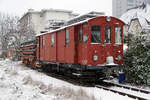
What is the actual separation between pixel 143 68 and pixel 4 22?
3856 cm

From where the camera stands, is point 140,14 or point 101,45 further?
point 140,14

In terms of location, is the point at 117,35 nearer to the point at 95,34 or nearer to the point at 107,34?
the point at 107,34

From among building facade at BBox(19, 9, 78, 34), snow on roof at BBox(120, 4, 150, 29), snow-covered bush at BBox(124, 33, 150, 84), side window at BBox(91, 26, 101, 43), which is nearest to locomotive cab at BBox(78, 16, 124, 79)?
side window at BBox(91, 26, 101, 43)

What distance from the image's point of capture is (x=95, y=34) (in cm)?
1246

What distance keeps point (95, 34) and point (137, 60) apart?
2646 millimetres

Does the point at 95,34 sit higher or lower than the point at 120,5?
lower

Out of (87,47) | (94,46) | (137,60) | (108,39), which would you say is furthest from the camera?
(108,39)

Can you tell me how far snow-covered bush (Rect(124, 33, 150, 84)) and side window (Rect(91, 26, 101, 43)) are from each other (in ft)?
7.08

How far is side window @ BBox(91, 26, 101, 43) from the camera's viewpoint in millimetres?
12355

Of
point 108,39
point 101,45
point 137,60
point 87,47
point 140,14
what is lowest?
point 137,60

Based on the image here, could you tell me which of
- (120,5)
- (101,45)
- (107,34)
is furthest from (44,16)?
(120,5)

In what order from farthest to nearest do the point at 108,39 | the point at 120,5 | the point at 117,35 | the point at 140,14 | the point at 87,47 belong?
the point at 120,5 → the point at 140,14 → the point at 117,35 → the point at 108,39 → the point at 87,47

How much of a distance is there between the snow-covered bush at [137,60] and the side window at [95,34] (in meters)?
2.16

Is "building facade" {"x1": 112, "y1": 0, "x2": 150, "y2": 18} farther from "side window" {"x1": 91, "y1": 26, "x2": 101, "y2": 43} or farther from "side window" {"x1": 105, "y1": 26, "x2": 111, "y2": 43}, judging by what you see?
"side window" {"x1": 91, "y1": 26, "x2": 101, "y2": 43}
